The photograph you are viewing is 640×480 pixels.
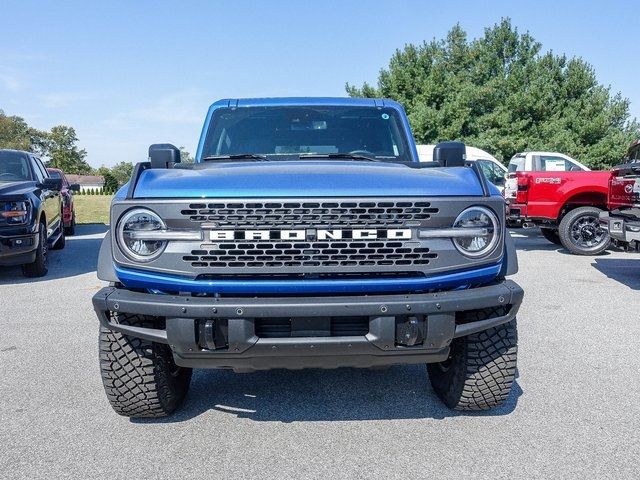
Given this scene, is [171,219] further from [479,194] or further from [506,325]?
[506,325]

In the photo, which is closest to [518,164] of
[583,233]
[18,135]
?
[583,233]

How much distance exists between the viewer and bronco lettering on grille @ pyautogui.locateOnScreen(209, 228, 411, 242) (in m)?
2.86

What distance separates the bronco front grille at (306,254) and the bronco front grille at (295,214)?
9cm

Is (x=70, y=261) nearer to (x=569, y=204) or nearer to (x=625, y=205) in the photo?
(x=625, y=205)

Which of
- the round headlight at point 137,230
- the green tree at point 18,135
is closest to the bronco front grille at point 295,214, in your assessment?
the round headlight at point 137,230

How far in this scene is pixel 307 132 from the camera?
4.63 meters

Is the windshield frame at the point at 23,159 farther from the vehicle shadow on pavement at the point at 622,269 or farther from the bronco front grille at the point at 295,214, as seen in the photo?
the vehicle shadow on pavement at the point at 622,269

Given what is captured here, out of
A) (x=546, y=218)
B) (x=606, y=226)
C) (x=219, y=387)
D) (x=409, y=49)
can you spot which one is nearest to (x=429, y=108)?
(x=409, y=49)

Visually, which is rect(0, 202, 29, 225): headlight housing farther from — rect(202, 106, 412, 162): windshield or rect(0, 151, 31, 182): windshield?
rect(202, 106, 412, 162): windshield

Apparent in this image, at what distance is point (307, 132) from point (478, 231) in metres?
2.02

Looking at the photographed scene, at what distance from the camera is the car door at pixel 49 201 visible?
9275mm

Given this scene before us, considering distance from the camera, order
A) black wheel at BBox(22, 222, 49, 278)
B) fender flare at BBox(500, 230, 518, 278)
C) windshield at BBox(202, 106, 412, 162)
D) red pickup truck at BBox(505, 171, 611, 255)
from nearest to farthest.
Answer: fender flare at BBox(500, 230, 518, 278) → windshield at BBox(202, 106, 412, 162) → black wheel at BBox(22, 222, 49, 278) → red pickup truck at BBox(505, 171, 611, 255)

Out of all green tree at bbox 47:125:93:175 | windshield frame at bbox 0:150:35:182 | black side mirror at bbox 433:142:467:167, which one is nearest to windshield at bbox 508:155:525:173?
windshield frame at bbox 0:150:35:182

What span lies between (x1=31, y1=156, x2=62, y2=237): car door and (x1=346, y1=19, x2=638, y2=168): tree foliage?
25.3 m
